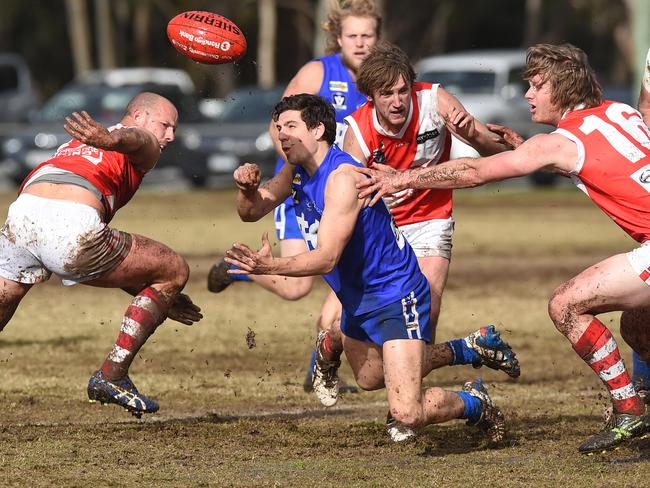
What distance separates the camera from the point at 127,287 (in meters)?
7.38

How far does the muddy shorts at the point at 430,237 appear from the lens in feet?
25.8

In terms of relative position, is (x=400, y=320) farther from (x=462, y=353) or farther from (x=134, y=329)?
(x=134, y=329)

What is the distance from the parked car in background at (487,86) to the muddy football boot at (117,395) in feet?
62.2

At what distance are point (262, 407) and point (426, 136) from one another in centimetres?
198

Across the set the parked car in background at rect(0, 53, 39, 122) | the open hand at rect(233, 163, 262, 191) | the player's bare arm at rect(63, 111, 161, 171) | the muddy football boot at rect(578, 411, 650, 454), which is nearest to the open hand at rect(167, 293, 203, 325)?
the player's bare arm at rect(63, 111, 161, 171)

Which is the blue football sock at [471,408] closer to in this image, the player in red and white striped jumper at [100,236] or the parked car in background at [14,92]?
the player in red and white striped jumper at [100,236]

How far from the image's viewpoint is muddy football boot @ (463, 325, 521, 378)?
7480 millimetres

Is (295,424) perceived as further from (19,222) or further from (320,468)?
(19,222)

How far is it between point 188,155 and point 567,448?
21.0 m

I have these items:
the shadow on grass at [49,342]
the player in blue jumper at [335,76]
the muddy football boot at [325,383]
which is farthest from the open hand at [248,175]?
the shadow on grass at [49,342]

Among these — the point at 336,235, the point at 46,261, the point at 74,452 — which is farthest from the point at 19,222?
the point at 336,235

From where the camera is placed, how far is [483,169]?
6523mm

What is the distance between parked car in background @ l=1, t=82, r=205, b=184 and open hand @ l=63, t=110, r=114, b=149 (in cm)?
1927

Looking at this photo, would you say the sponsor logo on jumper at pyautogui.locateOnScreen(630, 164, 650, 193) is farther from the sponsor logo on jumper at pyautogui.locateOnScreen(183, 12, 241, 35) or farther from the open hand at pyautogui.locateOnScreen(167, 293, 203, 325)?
the sponsor logo on jumper at pyautogui.locateOnScreen(183, 12, 241, 35)
